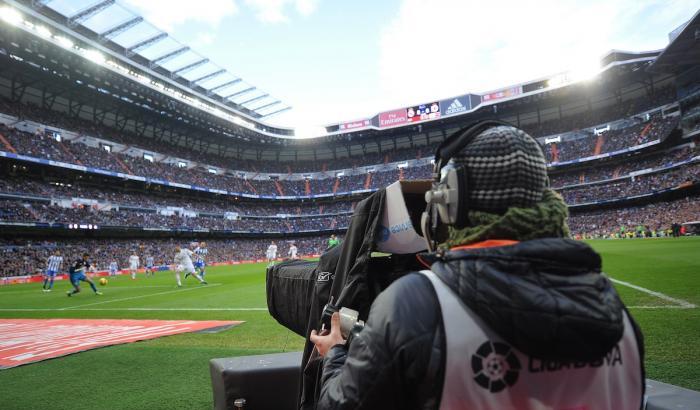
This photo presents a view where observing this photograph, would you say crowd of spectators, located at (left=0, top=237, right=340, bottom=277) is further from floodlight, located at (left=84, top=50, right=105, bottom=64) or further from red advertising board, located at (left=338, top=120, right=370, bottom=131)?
red advertising board, located at (left=338, top=120, right=370, bottom=131)

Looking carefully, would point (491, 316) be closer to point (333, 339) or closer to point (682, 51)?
point (333, 339)

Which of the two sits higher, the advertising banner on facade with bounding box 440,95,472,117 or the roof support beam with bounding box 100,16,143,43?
the roof support beam with bounding box 100,16,143,43

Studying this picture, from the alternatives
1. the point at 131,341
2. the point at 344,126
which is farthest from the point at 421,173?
the point at 131,341

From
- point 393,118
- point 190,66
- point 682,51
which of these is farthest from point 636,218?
point 190,66

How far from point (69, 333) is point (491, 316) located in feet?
27.5

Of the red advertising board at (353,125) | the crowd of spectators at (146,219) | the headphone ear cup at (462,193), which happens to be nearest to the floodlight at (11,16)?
the crowd of spectators at (146,219)

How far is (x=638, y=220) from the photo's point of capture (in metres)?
39.1

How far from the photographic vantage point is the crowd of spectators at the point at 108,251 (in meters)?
27.8

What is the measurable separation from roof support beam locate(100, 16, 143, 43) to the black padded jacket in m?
35.4

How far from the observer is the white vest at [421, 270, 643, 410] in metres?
1.01

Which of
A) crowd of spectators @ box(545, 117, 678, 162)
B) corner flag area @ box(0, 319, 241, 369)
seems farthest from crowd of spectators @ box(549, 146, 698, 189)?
corner flag area @ box(0, 319, 241, 369)

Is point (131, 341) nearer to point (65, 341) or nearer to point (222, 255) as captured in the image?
point (65, 341)

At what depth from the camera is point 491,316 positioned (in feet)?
3.16

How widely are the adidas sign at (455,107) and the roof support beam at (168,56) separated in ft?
108
